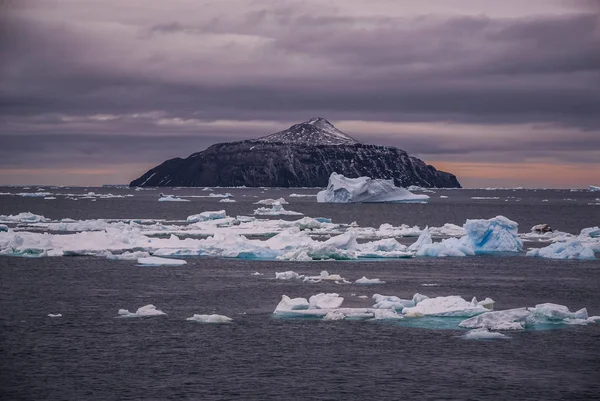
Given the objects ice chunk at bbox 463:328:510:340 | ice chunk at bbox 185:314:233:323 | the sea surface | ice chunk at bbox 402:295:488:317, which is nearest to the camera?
the sea surface

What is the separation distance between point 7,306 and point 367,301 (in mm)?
11549

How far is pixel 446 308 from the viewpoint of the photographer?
24.6m

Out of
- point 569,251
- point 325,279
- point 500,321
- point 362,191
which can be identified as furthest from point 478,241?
point 362,191

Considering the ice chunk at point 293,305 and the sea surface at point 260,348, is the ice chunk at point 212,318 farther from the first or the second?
the ice chunk at point 293,305

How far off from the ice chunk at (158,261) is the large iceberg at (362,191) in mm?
55404

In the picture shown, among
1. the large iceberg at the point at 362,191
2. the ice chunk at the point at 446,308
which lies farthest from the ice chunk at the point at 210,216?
the ice chunk at the point at 446,308

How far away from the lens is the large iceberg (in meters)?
92.8

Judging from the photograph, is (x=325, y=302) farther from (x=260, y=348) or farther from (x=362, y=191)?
(x=362, y=191)

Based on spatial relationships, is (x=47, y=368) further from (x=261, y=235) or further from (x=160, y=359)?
(x=261, y=235)

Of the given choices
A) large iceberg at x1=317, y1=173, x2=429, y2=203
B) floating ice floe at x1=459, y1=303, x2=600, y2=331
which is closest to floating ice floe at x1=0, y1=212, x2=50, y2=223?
large iceberg at x1=317, y1=173, x2=429, y2=203

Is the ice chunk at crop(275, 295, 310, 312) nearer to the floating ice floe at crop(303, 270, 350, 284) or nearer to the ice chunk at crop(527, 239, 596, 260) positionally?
the floating ice floe at crop(303, 270, 350, 284)

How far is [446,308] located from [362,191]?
70007mm

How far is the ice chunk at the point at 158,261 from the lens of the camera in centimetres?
3675

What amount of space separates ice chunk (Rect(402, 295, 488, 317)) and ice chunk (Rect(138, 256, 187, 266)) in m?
14.8
